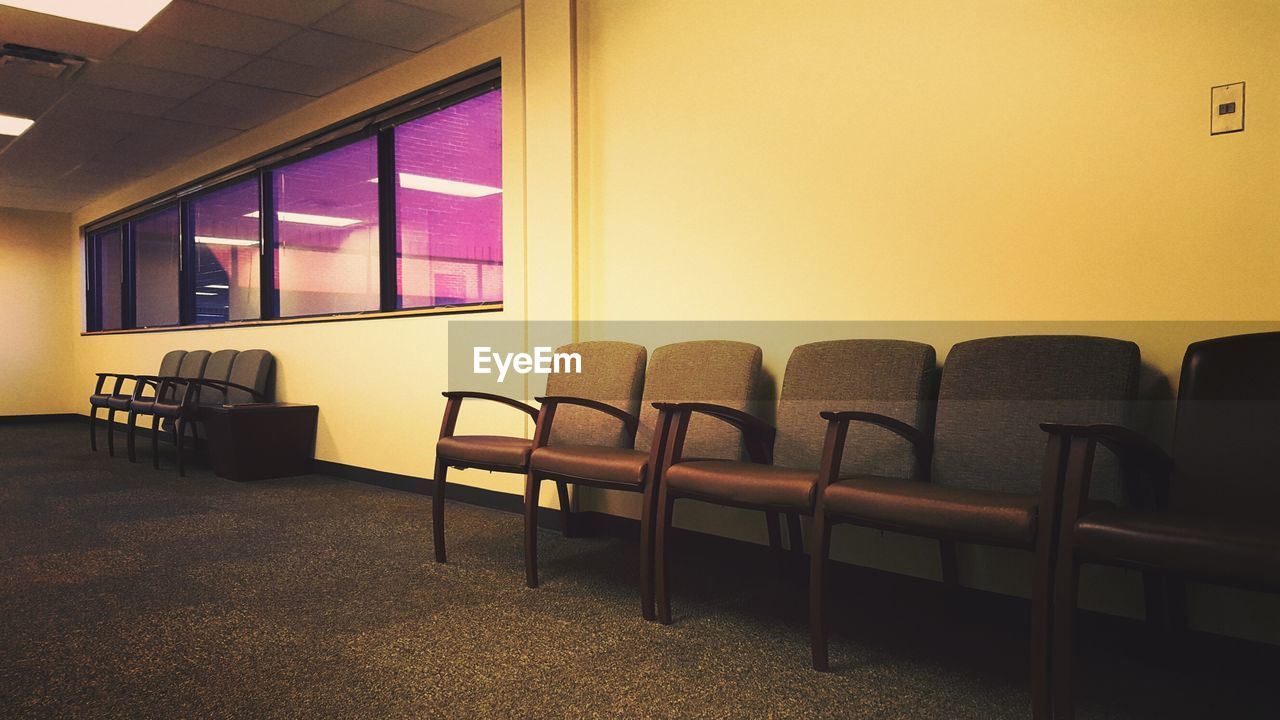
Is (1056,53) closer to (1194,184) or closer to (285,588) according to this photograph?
(1194,184)

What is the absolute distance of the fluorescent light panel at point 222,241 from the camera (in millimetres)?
7125

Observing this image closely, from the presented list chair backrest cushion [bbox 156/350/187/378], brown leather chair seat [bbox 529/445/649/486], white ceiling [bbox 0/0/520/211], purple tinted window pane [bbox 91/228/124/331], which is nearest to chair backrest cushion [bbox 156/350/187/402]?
chair backrest cushion [bbox 156/350/187/378]

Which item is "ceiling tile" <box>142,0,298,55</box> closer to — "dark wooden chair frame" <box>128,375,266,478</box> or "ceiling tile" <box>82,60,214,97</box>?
"ceiling tile" <box>82,60,214,97</box>

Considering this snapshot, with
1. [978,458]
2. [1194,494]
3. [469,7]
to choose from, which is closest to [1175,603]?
[1194,494]

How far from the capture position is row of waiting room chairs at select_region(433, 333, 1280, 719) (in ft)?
5.47

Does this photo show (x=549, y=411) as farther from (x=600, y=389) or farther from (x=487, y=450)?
→ (x=600, y=389)

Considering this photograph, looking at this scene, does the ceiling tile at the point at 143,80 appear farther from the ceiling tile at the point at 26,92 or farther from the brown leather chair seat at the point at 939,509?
the brown leather chair seat at the point at 939,509

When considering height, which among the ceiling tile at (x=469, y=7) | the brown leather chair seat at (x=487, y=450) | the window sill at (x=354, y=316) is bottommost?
the brown leather chair seat at (x=487, y=450)

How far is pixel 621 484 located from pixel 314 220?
176 inches

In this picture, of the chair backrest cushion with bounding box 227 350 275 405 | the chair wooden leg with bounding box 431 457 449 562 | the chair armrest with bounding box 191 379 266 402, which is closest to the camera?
the chair wooden leg with bounding box 431 457 449 562

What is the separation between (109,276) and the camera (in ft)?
32.0

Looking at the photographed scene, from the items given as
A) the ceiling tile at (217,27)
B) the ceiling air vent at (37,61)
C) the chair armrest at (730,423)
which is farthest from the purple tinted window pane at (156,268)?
the chair armrest at (730,423)

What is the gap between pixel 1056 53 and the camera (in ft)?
7.97

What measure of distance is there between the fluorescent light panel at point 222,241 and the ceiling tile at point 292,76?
6.49 ft
